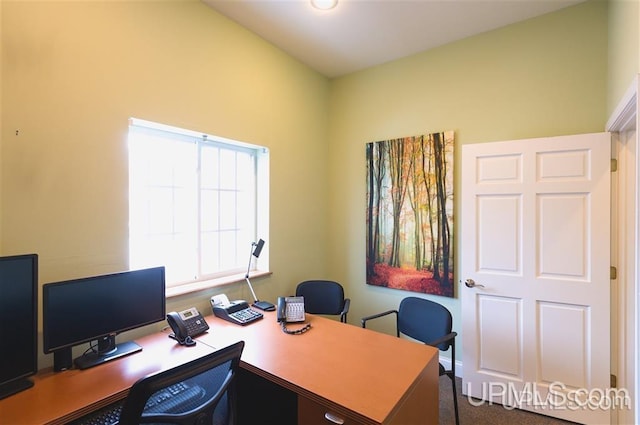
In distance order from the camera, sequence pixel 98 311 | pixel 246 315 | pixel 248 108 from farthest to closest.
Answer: pixel 248 108 → pixel 246 315 → pixel 98 311

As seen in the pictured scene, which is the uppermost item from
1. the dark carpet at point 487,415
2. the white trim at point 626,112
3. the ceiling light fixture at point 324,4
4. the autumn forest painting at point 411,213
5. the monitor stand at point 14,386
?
the ceiling light fixture at point 324,4

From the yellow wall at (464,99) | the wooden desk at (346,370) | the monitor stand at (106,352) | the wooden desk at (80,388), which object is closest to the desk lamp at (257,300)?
the wooden desk at (346,370)

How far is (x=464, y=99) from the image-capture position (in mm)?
2682

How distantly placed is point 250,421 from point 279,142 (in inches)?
86.7

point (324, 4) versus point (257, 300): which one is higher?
point (324, 4)

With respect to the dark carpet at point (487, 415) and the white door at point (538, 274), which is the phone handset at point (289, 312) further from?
the white door at point (538, 274)

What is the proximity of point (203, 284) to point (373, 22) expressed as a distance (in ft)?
8.12

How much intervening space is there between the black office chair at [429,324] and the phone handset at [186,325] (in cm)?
115

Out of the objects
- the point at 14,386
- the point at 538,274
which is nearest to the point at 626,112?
the point at 538,274

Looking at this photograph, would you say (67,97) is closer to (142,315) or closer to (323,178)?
(142,315)

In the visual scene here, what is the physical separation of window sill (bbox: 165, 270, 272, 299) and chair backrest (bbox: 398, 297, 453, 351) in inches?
49.3

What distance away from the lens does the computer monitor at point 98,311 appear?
1.41 m

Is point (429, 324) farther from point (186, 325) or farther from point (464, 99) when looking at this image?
point (464, 99)

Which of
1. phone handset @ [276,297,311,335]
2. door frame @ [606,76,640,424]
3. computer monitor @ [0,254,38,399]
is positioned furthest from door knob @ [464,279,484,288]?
computer monitor @ [0,254,38,399]
